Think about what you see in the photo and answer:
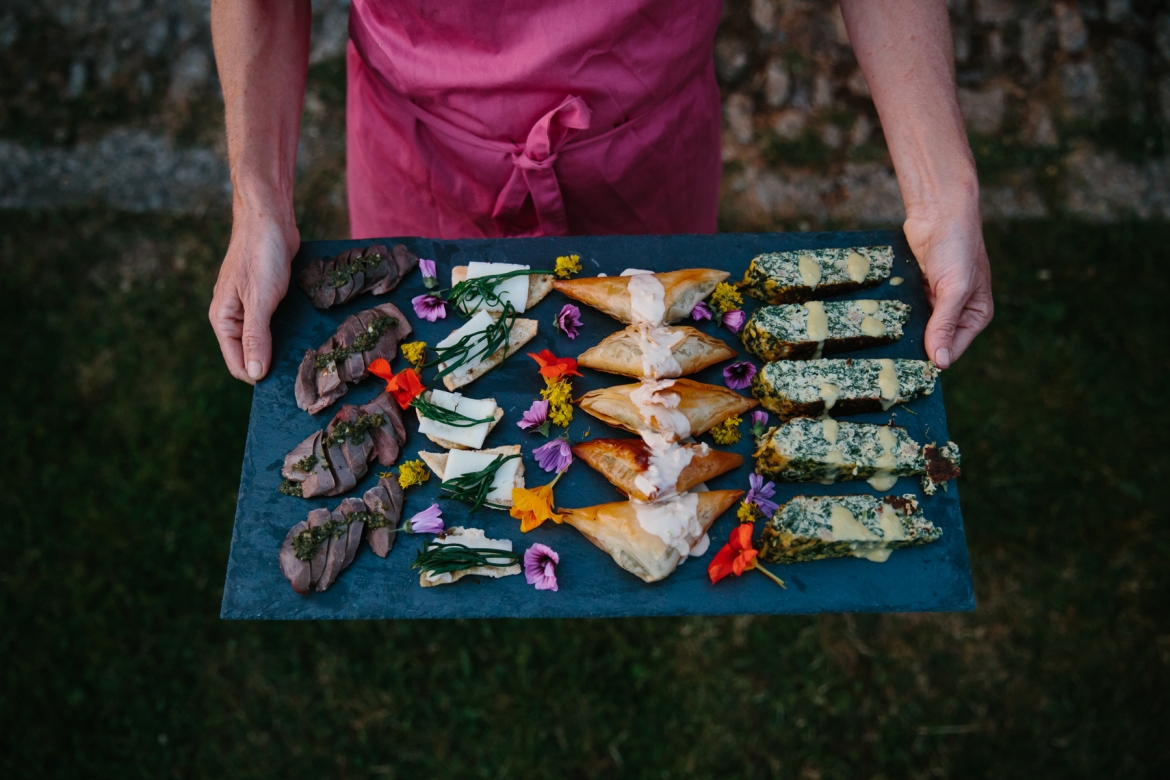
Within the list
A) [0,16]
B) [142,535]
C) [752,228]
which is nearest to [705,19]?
[752,228]

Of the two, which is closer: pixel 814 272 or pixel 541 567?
pixel 541 567

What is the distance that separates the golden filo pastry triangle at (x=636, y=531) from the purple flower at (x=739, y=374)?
0.37 m

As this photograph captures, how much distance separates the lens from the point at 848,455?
92.0 inches

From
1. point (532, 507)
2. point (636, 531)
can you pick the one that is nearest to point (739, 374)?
point (636, 531)

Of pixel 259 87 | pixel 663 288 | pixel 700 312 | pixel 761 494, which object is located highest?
pixel 259 87

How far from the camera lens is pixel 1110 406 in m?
4.22

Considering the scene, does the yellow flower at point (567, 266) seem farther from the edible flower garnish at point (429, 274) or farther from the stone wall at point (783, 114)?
the stone wall at point (783, 114)

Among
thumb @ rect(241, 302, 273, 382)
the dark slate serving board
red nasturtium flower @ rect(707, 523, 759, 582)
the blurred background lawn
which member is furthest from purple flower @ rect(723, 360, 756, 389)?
the blurred background lawn

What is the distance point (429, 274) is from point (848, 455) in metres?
1.46

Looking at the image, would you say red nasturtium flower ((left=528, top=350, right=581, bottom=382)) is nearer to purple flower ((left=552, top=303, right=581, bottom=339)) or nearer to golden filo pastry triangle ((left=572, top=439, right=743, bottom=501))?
purple flower ((left=552, top=303, right=581, bottom=339))

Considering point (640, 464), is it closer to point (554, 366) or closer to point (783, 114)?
point (554, 366)

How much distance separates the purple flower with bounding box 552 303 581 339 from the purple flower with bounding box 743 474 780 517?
0.73m

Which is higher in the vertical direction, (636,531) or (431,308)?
(431,308)

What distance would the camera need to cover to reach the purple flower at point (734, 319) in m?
2.56
